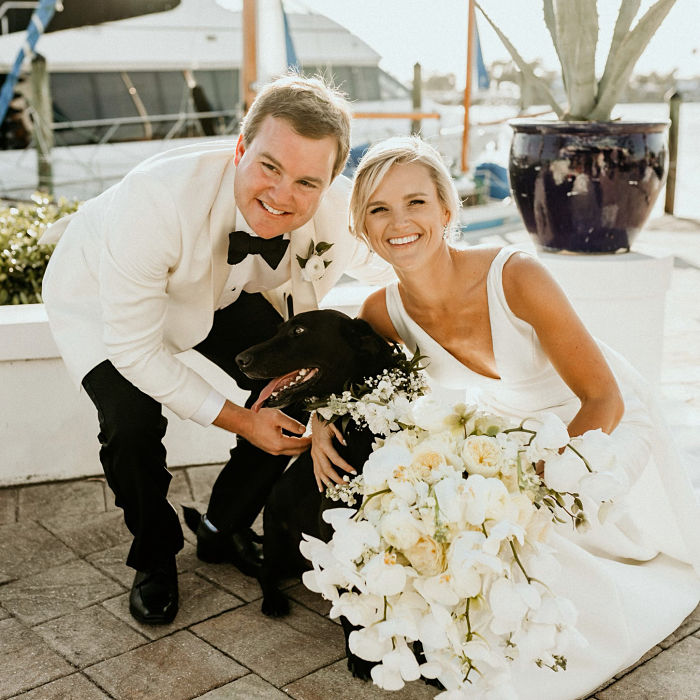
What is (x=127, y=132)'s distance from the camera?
16.7m

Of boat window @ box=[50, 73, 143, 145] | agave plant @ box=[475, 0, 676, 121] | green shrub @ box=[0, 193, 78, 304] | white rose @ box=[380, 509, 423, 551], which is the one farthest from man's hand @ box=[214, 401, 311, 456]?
boat window @ box=[50, 73, 143, 145]

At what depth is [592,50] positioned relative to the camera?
13.1 feet

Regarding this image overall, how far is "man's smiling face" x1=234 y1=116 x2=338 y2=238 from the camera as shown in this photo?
7.50 feet

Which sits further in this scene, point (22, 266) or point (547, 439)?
point (22, 266)

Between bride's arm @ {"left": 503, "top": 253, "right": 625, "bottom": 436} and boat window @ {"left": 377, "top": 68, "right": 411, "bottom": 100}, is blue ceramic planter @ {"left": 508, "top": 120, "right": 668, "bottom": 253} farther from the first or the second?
boat window @ {"left": 377, "top": 68, "right": 411, "bottom": 100}

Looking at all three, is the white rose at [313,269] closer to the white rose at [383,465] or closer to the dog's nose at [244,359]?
the dog's nose at [244,359]

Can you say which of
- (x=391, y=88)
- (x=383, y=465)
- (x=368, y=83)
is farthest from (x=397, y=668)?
(x=391, y=88)

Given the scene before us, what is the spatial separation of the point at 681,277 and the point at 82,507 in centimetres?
566

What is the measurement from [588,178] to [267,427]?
6.75 ft

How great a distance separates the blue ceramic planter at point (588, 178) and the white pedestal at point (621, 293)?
0.11m

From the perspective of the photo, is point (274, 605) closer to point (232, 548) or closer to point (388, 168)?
point (232, 548)

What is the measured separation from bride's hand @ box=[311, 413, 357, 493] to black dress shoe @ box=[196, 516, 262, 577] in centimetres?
57

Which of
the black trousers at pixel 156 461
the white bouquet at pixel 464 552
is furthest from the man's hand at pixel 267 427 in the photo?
the white bouquet at pixel 464 552

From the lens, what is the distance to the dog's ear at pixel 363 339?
7.66 feet
